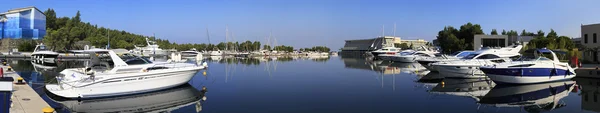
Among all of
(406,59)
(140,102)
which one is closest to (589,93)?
(140,102)

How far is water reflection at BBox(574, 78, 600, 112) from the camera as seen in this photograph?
14750mm

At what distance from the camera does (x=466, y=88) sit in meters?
20.2

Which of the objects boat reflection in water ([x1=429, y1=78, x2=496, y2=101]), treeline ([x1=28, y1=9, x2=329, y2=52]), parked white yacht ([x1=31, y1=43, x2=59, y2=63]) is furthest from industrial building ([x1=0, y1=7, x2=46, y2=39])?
boat reflection in water ([x1=429, y1=78, x2=496, y2=101])

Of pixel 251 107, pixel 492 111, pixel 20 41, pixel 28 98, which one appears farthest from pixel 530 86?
pixel 20 41

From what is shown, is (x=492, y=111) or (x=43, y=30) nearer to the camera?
(x=492, y=111)

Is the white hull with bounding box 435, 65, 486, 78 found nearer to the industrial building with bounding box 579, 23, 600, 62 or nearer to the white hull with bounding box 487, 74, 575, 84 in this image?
the white hull with bounding box 487, 74, 575, 84

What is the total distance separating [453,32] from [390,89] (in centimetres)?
6947

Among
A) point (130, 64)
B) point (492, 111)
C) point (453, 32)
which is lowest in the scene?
point (492, 111)

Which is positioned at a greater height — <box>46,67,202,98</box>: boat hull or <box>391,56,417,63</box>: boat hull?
<box>391,56,417,63</box>: boat hull

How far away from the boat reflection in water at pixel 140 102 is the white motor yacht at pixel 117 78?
313mm

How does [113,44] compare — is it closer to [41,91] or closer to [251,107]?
[41,91]

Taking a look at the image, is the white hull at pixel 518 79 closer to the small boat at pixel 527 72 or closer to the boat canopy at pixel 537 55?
the small boat at pixel 527 72

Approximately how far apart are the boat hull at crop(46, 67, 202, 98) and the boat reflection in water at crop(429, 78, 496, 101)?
39.7 feet

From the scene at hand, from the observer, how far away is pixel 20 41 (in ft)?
267
